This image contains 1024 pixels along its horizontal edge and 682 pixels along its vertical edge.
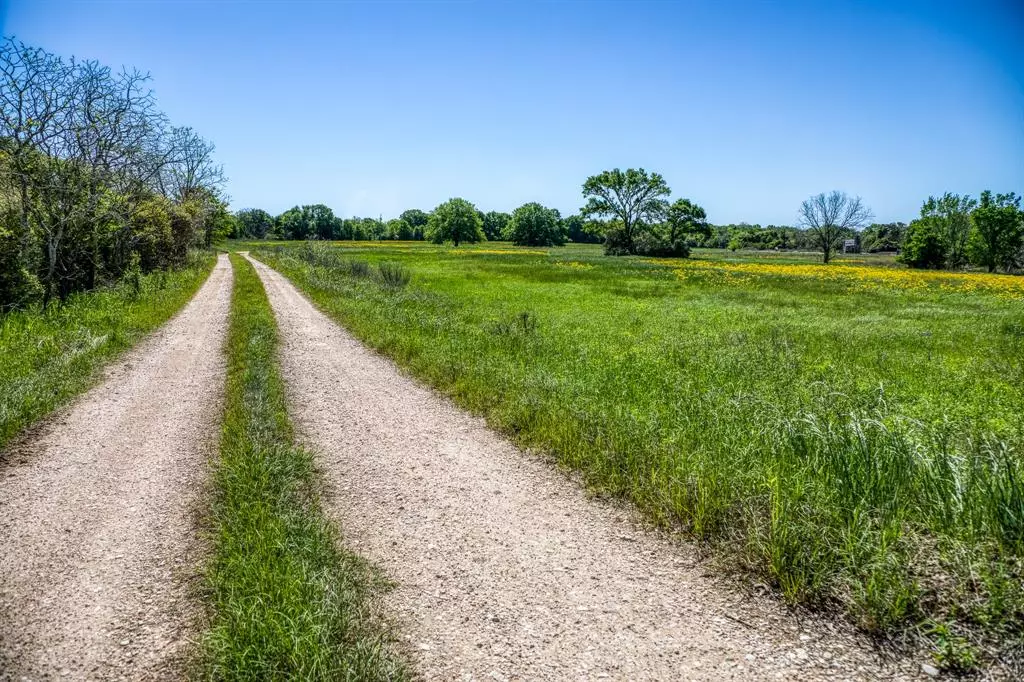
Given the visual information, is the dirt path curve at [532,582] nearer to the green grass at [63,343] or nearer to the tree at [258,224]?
the green grass at [63,343]

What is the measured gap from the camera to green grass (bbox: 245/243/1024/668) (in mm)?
3959

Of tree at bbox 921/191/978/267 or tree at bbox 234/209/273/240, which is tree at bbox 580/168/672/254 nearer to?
tree at bbox 921/191/978/267

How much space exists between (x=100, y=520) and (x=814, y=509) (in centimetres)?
677

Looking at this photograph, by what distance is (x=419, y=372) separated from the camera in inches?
424

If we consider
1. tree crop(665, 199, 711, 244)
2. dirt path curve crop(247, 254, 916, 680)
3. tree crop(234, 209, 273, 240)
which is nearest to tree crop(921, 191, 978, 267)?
tree crop(665, 199, 711, 244)

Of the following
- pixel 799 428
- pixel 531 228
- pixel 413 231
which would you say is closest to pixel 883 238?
pixel 531 228

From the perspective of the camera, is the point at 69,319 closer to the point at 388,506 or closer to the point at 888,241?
the point at 388,506

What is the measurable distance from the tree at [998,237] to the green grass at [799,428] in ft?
183

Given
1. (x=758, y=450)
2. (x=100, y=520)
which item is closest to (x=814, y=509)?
(x=758, y=450)

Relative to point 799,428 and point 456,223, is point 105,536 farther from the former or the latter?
point 456,223

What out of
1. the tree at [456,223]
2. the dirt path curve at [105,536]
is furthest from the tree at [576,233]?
the dirt path curve at [105,536]

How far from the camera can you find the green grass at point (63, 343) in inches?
310

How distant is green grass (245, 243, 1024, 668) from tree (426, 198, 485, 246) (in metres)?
91.9

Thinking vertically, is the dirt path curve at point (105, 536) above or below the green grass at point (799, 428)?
below
